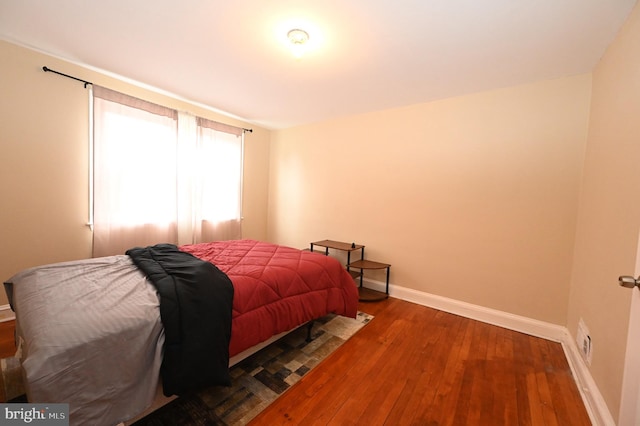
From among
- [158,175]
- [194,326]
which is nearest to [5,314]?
[158,175]

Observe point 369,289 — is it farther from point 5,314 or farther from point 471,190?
point 5,314

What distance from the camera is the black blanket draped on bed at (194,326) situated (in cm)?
122

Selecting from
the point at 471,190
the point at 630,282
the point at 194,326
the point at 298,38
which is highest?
the point at 298,38

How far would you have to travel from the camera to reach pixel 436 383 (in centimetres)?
170

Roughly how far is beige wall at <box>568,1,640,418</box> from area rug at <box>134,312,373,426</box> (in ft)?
5.39

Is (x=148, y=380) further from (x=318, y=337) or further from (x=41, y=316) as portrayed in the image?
(x=318, y=337)

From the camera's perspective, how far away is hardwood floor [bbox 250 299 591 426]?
1432 millimetres

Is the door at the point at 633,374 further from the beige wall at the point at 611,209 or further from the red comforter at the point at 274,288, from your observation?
the red comforter at the point at 274,288

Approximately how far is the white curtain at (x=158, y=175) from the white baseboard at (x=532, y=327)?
8.27ft

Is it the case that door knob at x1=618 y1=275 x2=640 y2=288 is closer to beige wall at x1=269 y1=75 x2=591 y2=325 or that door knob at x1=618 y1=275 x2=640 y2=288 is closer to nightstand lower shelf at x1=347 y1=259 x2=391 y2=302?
beige wall at x1=269 y1=75 x2=591 y2=325

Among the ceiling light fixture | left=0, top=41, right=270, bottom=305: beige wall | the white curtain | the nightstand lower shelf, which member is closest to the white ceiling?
the ceiling light fixture

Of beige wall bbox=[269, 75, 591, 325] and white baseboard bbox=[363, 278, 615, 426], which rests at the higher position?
beige wall bbox=[269, 75, 591, 325]

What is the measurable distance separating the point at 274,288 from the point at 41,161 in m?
2.53

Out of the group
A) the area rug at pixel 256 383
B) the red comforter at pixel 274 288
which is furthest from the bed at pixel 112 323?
the area rug at pixel 256 383
